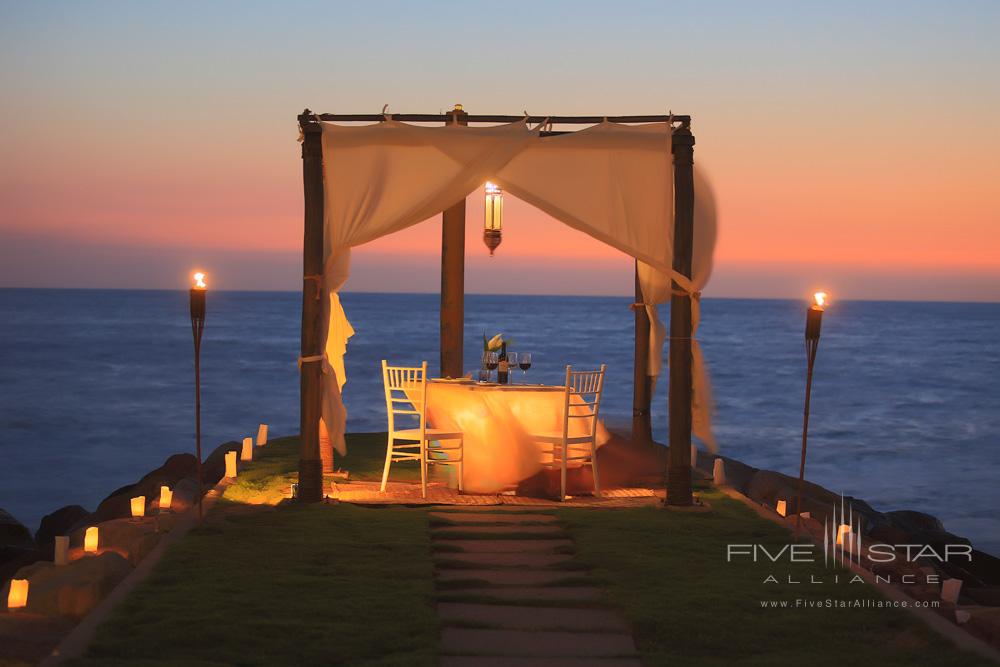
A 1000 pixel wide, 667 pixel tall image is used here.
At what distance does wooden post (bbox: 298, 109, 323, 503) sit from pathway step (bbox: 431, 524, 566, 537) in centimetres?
103

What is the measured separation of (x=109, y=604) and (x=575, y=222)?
11.5 feet

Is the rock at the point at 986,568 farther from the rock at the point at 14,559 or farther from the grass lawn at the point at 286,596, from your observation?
the rock at the point at 14,559

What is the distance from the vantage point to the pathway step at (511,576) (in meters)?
5.02

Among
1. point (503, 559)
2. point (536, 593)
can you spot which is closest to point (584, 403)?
point (503, 559)

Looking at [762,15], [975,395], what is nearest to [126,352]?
[975,395]

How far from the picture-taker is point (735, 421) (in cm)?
2134

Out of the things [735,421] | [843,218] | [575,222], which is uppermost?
[843,218]

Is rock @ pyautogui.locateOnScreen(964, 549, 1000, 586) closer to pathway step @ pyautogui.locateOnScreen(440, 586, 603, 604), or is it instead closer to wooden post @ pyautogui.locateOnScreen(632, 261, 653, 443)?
wooden post @ pyautogui.locateOnScreen(632, 261, 653, 443)

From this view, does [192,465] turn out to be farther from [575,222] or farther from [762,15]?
[762,15]

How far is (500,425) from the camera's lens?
708cm

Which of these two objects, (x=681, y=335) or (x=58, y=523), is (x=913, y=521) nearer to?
(x=681, y=335)

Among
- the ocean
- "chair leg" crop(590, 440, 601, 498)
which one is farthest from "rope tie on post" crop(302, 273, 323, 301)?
the ocean

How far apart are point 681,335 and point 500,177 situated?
1451mm

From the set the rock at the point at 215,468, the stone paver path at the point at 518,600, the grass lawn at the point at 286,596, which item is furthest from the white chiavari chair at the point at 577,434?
the rock at the point at 215,468
